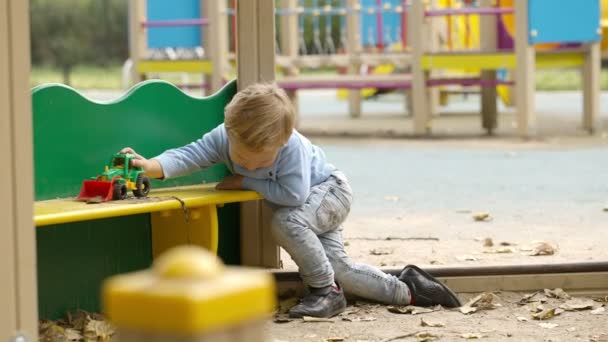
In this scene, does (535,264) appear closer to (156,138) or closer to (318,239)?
(318,239)

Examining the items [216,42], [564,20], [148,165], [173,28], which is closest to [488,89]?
[564,20]

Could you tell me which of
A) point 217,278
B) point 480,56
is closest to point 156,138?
point 217,278

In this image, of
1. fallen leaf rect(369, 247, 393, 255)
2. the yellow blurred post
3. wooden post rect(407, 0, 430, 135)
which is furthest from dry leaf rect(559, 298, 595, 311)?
wooden post rect(407, 0, 430, 135)

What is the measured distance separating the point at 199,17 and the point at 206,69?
3.24 ft

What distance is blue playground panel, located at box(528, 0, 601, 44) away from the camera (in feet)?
31.3

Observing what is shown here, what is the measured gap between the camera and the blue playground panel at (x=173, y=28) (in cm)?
1165

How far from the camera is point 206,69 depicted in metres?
11.0

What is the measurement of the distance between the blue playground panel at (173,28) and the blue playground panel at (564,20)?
3.68 m

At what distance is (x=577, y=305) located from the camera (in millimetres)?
3754

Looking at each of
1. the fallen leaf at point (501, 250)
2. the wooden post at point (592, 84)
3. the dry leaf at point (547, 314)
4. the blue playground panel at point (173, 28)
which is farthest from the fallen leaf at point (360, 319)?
the blue playground panel at point (173, 28)

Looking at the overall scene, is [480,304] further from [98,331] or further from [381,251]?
[98,331]

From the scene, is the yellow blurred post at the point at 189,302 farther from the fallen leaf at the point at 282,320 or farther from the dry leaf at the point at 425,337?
the fallen leaf at the point at 282,320

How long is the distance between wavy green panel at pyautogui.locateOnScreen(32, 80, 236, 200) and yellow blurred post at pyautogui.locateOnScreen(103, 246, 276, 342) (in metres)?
2.38

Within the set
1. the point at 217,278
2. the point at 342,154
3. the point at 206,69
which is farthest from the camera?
the point at 206,69
